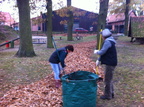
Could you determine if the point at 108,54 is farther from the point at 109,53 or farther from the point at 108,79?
the point at 108,79

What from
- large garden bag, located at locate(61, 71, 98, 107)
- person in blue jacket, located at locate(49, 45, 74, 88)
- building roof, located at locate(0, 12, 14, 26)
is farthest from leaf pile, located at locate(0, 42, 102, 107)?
building roof, located at locate(0, 12, 14, 26)

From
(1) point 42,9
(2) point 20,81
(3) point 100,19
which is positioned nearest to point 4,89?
(2) point 20,81

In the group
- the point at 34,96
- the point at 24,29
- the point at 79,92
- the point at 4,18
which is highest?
the point at 4,18

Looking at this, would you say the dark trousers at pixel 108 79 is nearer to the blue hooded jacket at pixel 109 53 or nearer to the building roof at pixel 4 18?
the blue hooded jacket at pixel 109 53

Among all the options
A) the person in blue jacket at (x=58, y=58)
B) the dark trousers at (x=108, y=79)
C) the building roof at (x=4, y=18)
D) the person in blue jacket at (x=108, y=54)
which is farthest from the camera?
the building roof at (x=4, y=18)

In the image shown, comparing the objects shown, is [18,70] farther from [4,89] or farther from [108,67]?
[108,67]

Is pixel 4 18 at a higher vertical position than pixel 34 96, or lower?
higher

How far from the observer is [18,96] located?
528 cm

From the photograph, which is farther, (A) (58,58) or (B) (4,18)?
(B) (4,18)

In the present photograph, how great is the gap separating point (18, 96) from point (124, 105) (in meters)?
2.84

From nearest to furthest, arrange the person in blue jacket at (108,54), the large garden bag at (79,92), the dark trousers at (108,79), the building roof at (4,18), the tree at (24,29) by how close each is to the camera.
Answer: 1. the large garden bag at (79,92)
2. the person in blue jacket at (108,54)
3. the dark trousers at (108,79)
4. the tree at (24,29)
5. the building roof at (4,18)

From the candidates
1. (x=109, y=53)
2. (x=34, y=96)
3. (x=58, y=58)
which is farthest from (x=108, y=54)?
(x=34, y=96)

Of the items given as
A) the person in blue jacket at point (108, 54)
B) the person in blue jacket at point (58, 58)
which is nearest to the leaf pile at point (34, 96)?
the person in blue jacket at point (58, 58)

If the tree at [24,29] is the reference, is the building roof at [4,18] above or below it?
above
